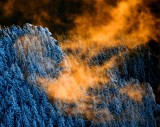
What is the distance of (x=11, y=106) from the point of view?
128ft

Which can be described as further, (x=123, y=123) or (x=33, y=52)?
(x=123, y=123)

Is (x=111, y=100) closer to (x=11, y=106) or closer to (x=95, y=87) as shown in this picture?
(x=95, y=87)

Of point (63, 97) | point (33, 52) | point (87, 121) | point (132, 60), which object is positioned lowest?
point (87, 121)

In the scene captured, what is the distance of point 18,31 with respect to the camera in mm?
43625

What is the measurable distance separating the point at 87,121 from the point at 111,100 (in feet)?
20.5

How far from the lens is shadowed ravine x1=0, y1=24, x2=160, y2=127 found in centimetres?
4031

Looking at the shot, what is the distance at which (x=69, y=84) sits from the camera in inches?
1801

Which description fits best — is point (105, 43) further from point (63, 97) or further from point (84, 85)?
point (63, 97)

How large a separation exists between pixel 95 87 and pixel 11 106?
47.6ft

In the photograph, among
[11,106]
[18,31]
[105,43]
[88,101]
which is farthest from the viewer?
[105,43]

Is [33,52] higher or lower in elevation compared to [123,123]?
higher

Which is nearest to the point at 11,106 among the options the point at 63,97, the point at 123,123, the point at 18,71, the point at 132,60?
the point at 18,71

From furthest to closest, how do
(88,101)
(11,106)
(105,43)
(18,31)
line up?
(105,43)
(88,101)
(18,31)
(11,106)

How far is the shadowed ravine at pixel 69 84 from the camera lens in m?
40.3
